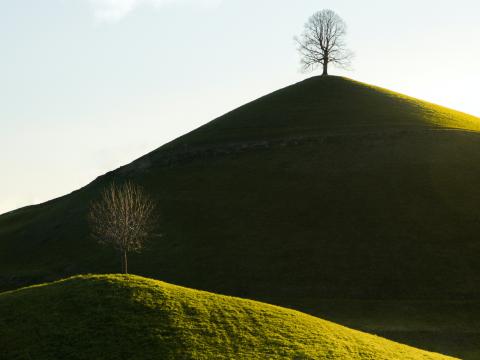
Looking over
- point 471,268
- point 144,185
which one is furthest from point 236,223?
point 471,268

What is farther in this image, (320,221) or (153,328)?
(320,221)

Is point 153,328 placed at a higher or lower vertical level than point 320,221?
lower

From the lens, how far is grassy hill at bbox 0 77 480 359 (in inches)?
2092

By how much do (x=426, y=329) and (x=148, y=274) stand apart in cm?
2918

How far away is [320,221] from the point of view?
66.4 metres

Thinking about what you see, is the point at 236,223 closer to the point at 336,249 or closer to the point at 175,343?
the point at 336,249

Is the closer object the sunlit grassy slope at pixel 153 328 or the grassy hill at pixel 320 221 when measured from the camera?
the sunlit grassy slope at pixel 153 328

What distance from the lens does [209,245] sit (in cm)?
6544

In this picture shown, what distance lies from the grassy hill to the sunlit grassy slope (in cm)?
1511

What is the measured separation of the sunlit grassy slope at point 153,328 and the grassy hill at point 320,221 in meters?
15.1

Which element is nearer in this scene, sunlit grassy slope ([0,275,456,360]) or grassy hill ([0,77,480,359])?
sunlit grassy slope ([0,275,456,360])

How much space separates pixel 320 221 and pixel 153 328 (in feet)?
128

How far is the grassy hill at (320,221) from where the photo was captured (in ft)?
174

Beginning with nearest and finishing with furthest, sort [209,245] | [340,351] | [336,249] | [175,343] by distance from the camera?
[175,343]
[340,351]
[336,249]
[209,245]
